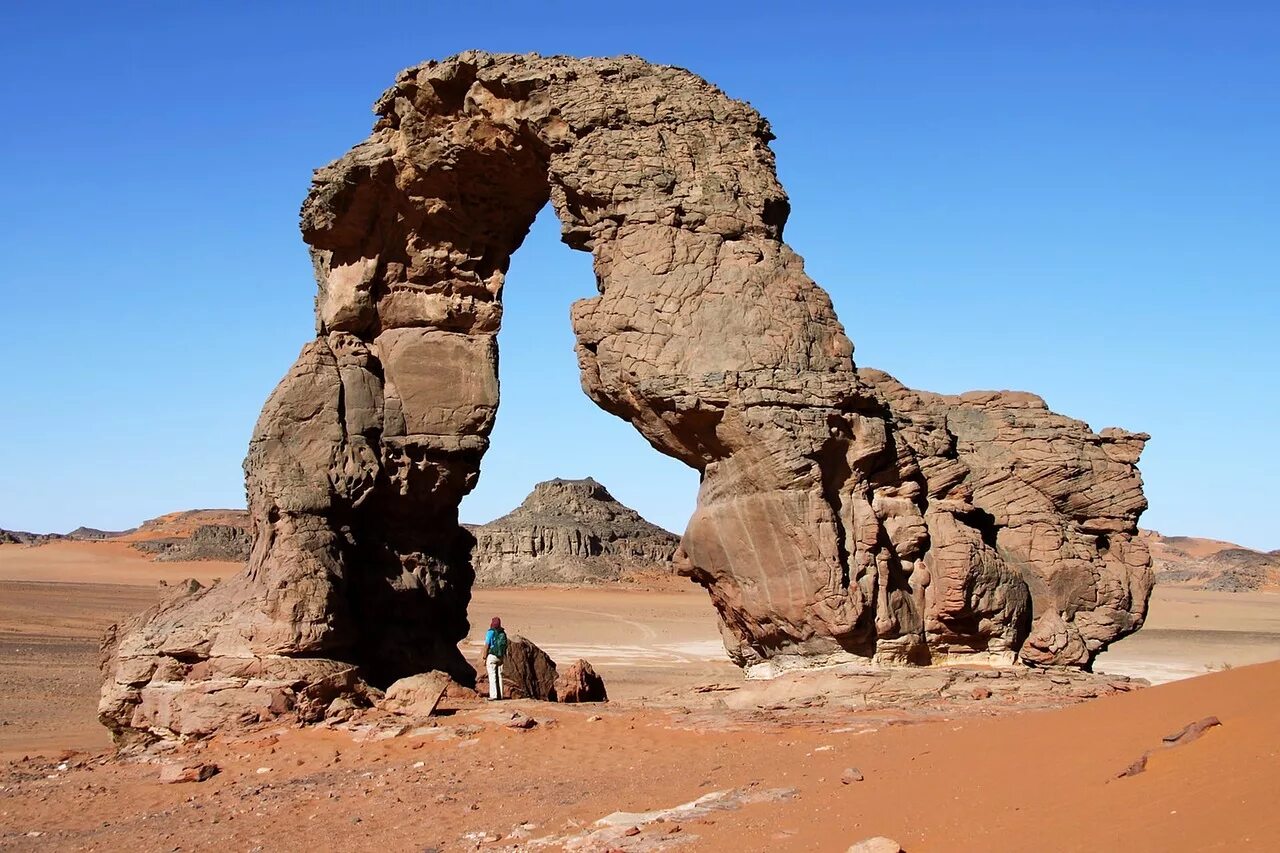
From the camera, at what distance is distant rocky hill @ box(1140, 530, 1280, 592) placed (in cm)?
6372

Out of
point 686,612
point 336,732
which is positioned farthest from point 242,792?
point 686,612

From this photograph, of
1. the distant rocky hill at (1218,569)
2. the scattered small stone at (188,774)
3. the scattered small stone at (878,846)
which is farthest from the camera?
the distant rocky hill at (1218,569)

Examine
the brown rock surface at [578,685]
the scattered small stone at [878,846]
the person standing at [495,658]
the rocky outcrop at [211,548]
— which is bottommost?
the brown rock surface at [578,685]

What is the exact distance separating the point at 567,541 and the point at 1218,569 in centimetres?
4568

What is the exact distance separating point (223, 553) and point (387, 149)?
49.6 meters

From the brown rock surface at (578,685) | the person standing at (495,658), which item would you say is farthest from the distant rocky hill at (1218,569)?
the person standing at (495,658)

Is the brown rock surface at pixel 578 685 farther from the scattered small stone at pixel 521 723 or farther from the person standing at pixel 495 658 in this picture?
the scattered small stone at pixel 521 723

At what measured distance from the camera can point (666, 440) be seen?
10.6 m

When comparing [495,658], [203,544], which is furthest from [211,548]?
[495,658]

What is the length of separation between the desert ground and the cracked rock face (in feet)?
2.32

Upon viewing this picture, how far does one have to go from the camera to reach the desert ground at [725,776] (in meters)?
5.30

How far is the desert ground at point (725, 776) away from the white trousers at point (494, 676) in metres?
0.76

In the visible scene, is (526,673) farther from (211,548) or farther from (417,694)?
(211,548)

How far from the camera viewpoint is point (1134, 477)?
1121 centimetres
